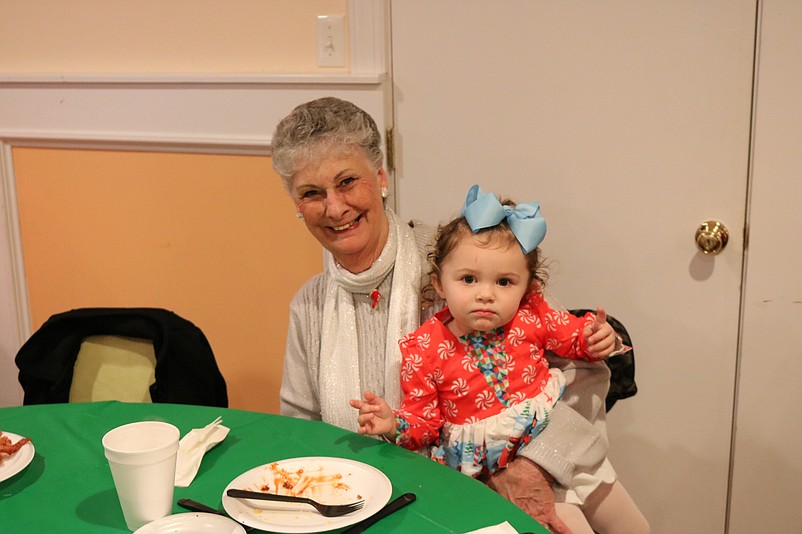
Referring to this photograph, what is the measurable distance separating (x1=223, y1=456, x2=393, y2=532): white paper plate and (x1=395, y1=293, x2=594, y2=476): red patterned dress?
305 mm

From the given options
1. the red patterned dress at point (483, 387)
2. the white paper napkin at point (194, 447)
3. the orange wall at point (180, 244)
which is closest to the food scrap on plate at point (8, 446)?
the white paper napkin at point (194, 447)

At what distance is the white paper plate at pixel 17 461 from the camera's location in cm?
145

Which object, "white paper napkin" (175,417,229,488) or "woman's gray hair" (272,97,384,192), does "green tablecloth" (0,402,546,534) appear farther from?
"woman's gray hair" (272,97,384,192)

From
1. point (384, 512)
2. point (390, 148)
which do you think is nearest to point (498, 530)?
point (384, 512)

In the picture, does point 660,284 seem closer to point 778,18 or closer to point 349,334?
point 778,18

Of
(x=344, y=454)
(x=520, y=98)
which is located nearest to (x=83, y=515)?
(x=344, y=454)

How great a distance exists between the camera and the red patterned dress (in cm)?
174

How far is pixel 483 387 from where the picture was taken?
5.76 ft

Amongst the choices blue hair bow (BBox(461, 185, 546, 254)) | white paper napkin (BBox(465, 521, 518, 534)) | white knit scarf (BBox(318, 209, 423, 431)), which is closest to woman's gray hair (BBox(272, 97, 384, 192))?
white knit scarf (BBox(318, 209, 423, 431))

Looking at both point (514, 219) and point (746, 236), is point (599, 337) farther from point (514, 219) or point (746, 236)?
point (746, 236)

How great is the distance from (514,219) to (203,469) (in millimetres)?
781

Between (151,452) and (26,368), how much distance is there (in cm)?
116

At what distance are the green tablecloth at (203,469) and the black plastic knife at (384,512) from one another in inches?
0.4

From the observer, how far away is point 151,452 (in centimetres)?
124
